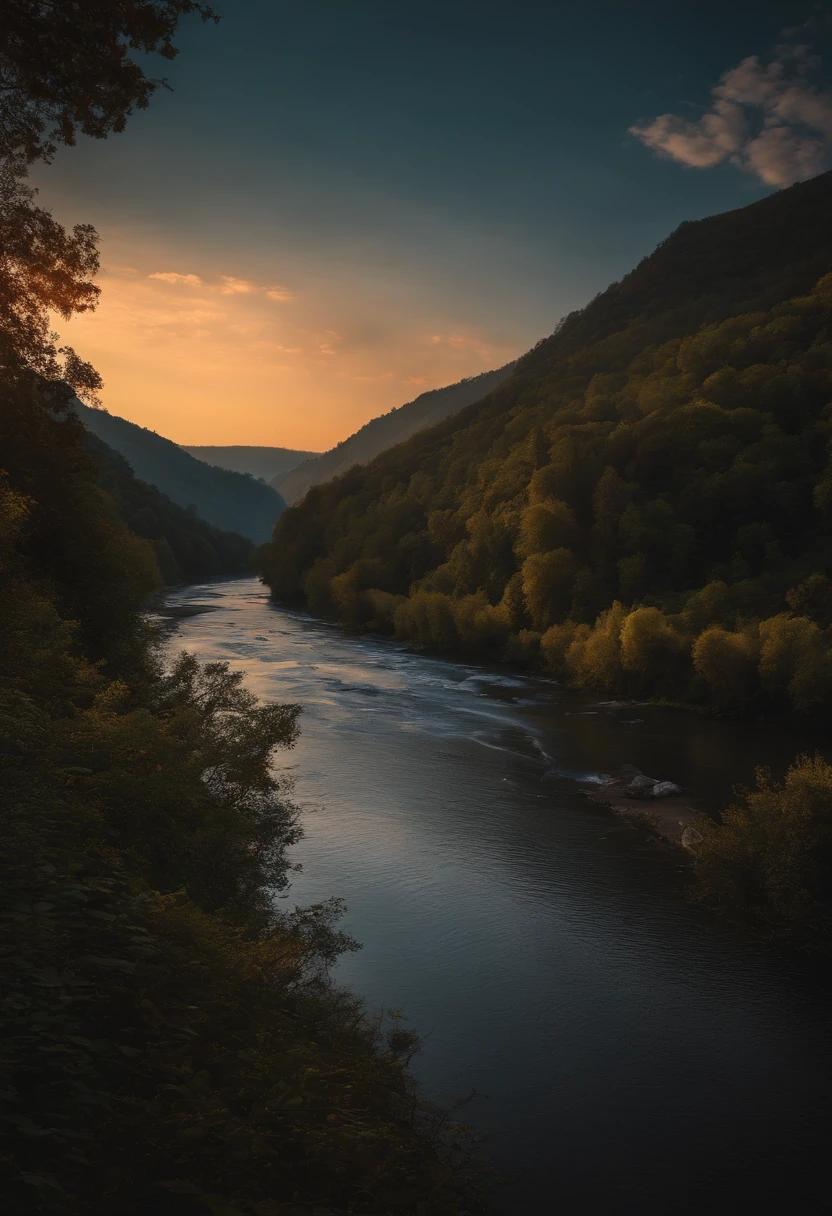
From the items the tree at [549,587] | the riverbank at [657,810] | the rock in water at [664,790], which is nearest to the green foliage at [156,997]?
the riverbank at [657,810]

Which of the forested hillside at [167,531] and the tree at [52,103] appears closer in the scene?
the tree at [52,103]

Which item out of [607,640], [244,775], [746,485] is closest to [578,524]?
[746,485]

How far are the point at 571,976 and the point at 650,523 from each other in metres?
52.8

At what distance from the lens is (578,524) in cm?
7256

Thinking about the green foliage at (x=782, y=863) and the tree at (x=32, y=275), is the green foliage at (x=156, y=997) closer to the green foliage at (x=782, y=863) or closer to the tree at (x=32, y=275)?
the tree at (x=32, y=275)

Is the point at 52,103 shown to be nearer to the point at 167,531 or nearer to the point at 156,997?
the point at 156,997

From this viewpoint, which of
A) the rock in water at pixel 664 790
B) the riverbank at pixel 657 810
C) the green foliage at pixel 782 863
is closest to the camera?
the green foliage at pixel 782 863

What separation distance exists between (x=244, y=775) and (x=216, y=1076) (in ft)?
38.8

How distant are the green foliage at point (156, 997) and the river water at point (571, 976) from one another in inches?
60.2

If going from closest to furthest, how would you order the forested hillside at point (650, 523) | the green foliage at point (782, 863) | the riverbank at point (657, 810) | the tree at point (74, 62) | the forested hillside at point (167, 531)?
1. the tree at point (74, 62)
2. the green foliage at point (782, 863)
3. the riverbank at point (657, 810)
4. the forested hillside at point (650, 523)
5. the forested hillside at point (167, 531)

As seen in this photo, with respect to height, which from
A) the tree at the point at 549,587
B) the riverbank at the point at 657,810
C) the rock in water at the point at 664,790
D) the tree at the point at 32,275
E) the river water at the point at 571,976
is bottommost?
the river water at the point at 571,976

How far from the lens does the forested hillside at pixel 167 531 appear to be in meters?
136

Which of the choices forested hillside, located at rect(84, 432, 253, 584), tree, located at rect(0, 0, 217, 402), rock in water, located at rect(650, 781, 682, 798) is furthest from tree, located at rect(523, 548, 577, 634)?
forested hillside, located at rect(84, 432, 253, 584)

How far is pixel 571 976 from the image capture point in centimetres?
1889
